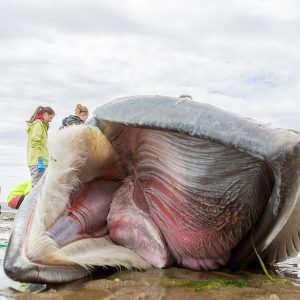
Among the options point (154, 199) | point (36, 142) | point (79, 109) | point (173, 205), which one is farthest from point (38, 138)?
point (173, 205)

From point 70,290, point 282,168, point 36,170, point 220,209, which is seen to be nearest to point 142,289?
point 70,290

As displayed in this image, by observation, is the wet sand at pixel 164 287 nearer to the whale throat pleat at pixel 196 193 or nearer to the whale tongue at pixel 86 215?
the whale throat pleat at pixel 196 193

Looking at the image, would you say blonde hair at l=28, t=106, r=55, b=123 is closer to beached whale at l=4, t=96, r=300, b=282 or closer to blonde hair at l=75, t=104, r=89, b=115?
blonde hair at l=75, t=104, r=89, b=115

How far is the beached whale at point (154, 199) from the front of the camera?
275 centimetres

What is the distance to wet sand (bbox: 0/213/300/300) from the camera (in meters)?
2.49

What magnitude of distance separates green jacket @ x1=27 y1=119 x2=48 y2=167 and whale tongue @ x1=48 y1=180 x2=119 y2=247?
197 inches

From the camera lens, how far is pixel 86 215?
3.36m

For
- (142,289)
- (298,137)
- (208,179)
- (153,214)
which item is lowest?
(142,289)

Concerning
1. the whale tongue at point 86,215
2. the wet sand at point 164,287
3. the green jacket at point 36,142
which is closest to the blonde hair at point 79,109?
the green jacket at point 36,142

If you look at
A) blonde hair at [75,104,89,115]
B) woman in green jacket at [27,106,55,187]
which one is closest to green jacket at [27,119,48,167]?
woman in green jacket at [27,106,55,187]

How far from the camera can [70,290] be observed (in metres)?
2.68

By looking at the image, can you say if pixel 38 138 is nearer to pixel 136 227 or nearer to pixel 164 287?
pixel 136 227

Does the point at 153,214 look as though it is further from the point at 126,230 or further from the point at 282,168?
the point at 282,168

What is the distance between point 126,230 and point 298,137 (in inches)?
49.1
